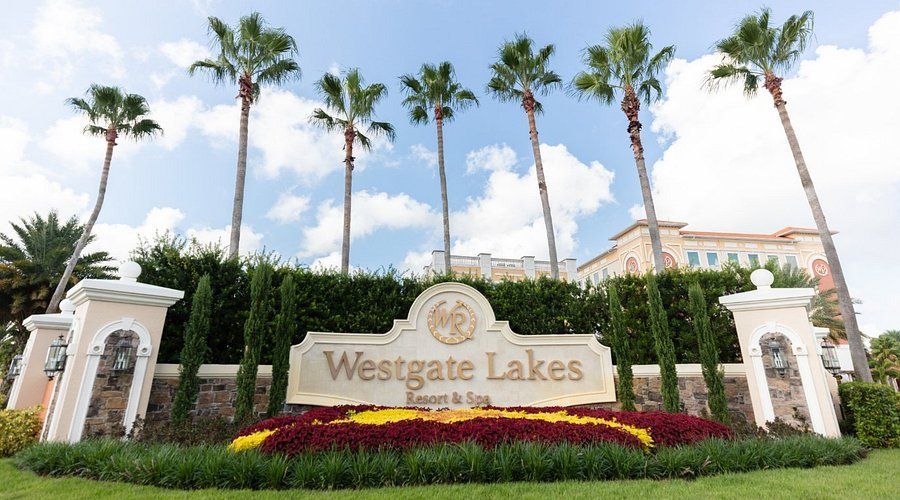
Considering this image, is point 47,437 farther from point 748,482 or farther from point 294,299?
point 748,482

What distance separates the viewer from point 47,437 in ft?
26.1

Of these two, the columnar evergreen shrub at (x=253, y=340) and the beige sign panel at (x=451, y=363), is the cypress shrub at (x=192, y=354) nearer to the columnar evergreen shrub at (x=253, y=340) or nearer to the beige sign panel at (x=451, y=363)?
the columnar evergreen shrub at (x=253, y=340)

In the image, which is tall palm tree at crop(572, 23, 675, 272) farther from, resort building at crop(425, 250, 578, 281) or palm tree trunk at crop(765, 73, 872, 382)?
resort building at crop(425, 250, 578, 281)

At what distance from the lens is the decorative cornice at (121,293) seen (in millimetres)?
8594

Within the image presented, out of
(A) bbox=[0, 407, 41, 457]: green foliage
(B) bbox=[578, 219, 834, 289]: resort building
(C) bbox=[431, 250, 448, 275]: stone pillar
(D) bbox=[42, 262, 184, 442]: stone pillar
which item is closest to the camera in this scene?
(D) bbox=[42, 262, 184, 442]: stone pillar

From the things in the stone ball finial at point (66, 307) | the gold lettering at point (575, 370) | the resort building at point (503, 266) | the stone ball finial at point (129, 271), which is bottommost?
the gold lettering at point (575, 370)

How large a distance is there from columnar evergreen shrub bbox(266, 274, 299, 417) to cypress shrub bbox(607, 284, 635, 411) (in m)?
8.20

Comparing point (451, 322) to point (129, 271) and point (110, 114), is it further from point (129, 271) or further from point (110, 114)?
point (110, 114)

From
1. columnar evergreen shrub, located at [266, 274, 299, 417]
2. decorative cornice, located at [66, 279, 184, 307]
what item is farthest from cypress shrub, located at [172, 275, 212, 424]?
columnar evergreen shrub, located at [266, 274, 299, 417]

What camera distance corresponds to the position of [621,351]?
1133 cm

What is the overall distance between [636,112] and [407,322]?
1284cm

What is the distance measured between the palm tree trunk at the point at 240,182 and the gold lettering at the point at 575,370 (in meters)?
11.3

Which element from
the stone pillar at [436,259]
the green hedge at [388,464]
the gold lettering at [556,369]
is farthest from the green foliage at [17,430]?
the stone pillar at [436,259]

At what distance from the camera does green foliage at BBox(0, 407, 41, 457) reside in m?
8.24
